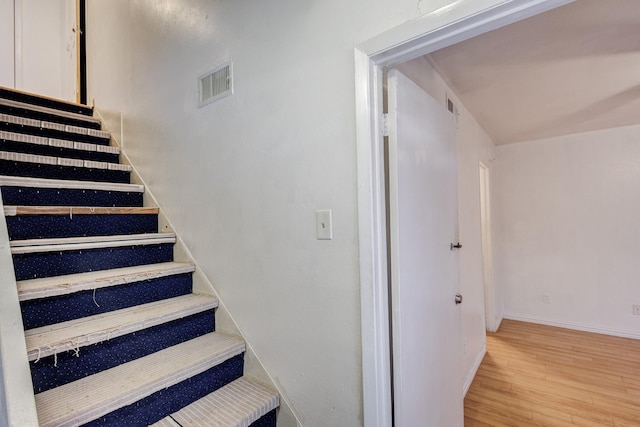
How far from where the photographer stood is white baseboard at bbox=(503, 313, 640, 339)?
3359 millimetres

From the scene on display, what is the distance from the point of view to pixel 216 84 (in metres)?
1.67

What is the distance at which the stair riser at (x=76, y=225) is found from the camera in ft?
4.87

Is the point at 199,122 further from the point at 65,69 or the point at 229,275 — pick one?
the point at 65,69

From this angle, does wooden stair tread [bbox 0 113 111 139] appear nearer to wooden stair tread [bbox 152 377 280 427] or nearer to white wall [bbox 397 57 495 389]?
wooden stair tread [bbox 152 377 280 427]

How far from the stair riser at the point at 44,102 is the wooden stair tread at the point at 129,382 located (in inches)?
97.8

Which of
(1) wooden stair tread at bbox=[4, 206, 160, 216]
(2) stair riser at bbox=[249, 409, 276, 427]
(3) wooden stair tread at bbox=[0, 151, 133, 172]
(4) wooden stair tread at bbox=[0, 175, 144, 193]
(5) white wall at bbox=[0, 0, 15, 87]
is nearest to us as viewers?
(2) stair riser at bbox=[249, 409, 276, 427]

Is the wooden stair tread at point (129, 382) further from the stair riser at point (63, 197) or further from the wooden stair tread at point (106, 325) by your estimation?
the stair riser at point (63, 197)

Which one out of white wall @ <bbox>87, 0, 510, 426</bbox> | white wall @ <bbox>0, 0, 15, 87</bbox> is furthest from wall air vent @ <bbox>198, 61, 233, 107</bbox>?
white wall @ <bbox>0, 0, 15, 87</bbox>

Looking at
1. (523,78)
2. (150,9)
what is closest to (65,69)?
(150,9)

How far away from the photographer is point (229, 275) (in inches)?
64.2

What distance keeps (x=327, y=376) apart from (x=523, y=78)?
7.67 feet

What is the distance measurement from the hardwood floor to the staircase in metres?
1.79

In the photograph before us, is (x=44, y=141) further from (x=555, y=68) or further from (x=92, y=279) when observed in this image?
(x=555, y=68)

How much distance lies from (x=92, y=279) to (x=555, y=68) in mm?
2966
